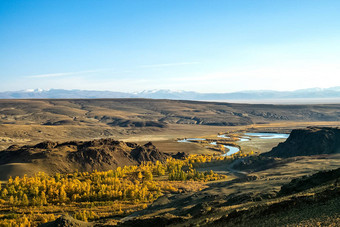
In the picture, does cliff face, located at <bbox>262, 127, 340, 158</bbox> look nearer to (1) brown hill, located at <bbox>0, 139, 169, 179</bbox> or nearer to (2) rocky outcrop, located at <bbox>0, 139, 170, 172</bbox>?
(1) brown hill, located at <bbox>0, 139, 169, 179</bbox>

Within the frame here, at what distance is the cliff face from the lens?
4532 inches

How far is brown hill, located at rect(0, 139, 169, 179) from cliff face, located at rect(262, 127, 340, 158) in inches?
1790

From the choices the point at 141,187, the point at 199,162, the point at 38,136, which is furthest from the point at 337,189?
the point at 38,136

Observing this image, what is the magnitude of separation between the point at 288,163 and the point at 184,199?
47.0 m

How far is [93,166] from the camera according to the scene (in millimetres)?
104312

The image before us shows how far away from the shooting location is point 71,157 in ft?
350

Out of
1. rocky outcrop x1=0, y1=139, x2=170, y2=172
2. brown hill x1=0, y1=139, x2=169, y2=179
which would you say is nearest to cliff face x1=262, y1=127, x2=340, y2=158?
brown hill x1=0, y1=139, x2=169, y2=179

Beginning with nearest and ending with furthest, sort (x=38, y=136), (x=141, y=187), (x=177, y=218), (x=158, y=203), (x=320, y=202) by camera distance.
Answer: (x=320, y=202)
(x=177, y=218)
(x=158, y=203)
(x=141, y=187)
(x=38, y=136)

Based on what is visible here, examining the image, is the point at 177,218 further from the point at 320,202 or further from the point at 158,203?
the point at 158,203

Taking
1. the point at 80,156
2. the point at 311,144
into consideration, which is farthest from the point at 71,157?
the point at 311,144

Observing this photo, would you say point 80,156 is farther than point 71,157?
Yes

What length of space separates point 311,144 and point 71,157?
83.7m

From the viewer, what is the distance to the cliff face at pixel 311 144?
115 metres

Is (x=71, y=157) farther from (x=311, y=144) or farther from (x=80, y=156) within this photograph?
(x=311, y=144)
